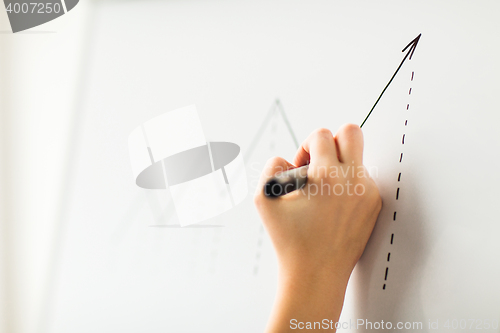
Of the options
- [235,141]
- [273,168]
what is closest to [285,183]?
[273,168]

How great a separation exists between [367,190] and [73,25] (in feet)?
1.85

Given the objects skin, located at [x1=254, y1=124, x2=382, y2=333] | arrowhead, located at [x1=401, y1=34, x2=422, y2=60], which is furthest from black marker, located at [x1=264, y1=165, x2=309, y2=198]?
arrowhead, located at [x1=401, y1=34, x2=422, y2=60]

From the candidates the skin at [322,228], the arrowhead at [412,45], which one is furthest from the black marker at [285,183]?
the arrowhead at [412,45]

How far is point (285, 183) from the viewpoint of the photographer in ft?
1.01

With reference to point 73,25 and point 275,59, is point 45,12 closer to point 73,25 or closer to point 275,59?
point 73,25

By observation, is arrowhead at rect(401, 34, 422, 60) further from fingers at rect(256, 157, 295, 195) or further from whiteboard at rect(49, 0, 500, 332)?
fingers at rect(256, 157, 295, 195)

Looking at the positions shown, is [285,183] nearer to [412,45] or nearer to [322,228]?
[322,228]

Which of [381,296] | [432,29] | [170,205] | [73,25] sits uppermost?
[73,25]

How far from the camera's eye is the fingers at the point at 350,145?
32cm

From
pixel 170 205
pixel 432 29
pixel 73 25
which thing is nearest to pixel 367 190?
pixel 432 29

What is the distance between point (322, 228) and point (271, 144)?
158 millimetres

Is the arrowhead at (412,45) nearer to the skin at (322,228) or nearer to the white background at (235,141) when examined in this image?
the white background at (235,141)

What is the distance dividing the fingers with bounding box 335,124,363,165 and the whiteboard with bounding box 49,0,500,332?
43 millimetres

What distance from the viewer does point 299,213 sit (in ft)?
1.05
